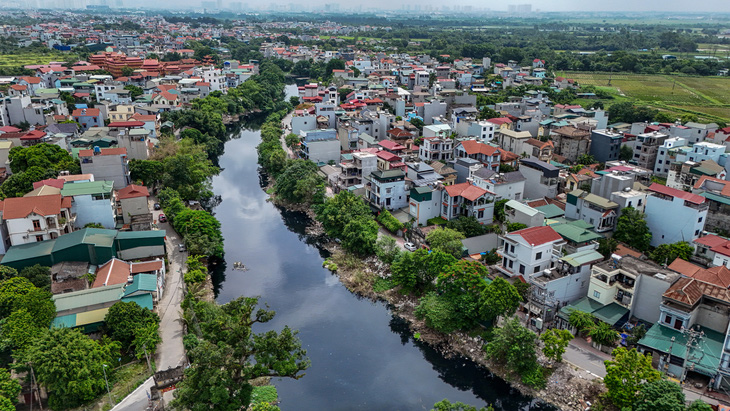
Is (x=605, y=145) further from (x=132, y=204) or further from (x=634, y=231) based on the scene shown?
(x=132, y=204)

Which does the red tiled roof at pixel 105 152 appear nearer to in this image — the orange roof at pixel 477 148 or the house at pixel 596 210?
the orange roof at pixel 477 148

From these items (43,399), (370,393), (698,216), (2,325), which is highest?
(698,216)

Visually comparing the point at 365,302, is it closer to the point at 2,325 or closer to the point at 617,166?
the point at 2,325

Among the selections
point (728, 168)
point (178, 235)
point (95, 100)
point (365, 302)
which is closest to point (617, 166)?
point (728, 168)

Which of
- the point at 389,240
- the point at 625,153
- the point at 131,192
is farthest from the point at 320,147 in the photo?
the point at 625,153

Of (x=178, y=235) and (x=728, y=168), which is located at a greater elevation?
(x=728, y=168)

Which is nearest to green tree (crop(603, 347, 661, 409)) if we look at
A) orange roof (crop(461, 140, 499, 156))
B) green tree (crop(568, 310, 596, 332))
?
green tree (crop(568, 310, 596, 332))
